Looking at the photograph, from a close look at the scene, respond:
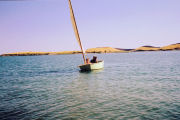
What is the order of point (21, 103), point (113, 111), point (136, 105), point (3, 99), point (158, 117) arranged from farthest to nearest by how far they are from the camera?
1. point (3, 99)
2. point (21, 103)
3. point (136, 105)
4. point (113, 111)
5. point (158, 117)

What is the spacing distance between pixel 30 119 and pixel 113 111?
523cm

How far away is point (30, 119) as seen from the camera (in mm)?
9609

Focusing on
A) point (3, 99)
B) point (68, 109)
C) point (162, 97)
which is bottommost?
point (162, 97)

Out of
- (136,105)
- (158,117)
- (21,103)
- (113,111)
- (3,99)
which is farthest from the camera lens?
(3,99)

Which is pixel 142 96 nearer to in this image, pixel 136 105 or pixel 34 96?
pixel 136 105

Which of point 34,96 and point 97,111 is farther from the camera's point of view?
point 34,96

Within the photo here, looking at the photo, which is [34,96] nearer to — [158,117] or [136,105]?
[136,105]

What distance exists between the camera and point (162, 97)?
13047 mm

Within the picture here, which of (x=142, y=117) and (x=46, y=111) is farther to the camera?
(x=46, y=111)

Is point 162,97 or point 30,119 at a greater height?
point 30,119

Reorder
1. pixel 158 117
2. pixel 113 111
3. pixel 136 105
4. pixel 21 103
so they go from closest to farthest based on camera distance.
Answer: pixel 158 117, pixel 113 111, pixel 136 105, pixel 21 103

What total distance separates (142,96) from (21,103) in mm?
9999

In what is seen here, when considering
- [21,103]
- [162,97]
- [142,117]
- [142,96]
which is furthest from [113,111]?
[21,103]

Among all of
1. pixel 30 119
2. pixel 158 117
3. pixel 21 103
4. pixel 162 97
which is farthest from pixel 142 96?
pixel 21 103
